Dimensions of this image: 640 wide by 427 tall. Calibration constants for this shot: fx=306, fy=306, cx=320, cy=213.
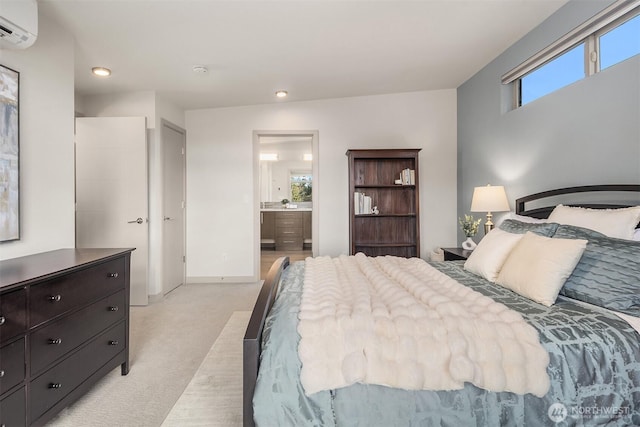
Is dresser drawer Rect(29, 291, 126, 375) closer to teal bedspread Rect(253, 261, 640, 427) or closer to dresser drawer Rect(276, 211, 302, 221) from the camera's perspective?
teal bedspread Rect(253, 261, 640, 427)

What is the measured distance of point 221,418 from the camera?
5.42 feet

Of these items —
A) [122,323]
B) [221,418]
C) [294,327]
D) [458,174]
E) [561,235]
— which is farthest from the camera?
[458,174]

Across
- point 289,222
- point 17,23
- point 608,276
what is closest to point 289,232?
point 289,222

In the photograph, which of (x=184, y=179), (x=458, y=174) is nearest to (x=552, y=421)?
(x=458, y=174)

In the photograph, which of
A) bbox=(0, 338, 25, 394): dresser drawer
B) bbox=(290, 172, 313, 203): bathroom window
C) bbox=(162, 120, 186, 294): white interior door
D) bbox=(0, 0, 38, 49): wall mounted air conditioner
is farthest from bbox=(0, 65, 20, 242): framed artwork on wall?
bbox=(290, 172, 313, 203): bathroom window

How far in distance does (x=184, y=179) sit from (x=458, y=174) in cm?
385

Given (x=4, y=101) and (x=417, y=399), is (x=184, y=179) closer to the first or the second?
(x=4, y=101)

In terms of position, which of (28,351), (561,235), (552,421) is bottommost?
(552,421)

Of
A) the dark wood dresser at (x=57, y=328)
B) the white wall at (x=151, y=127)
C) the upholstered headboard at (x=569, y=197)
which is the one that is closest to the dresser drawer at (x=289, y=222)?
the white wall at (x=151, y=127)

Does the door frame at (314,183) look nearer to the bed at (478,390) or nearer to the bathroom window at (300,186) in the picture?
the bed at (478,390)

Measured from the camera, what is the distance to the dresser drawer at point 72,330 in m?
1.44

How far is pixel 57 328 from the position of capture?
5.08 feet

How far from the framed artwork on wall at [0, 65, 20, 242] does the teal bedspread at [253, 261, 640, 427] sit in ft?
5.68

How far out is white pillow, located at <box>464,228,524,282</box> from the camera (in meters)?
1.96
